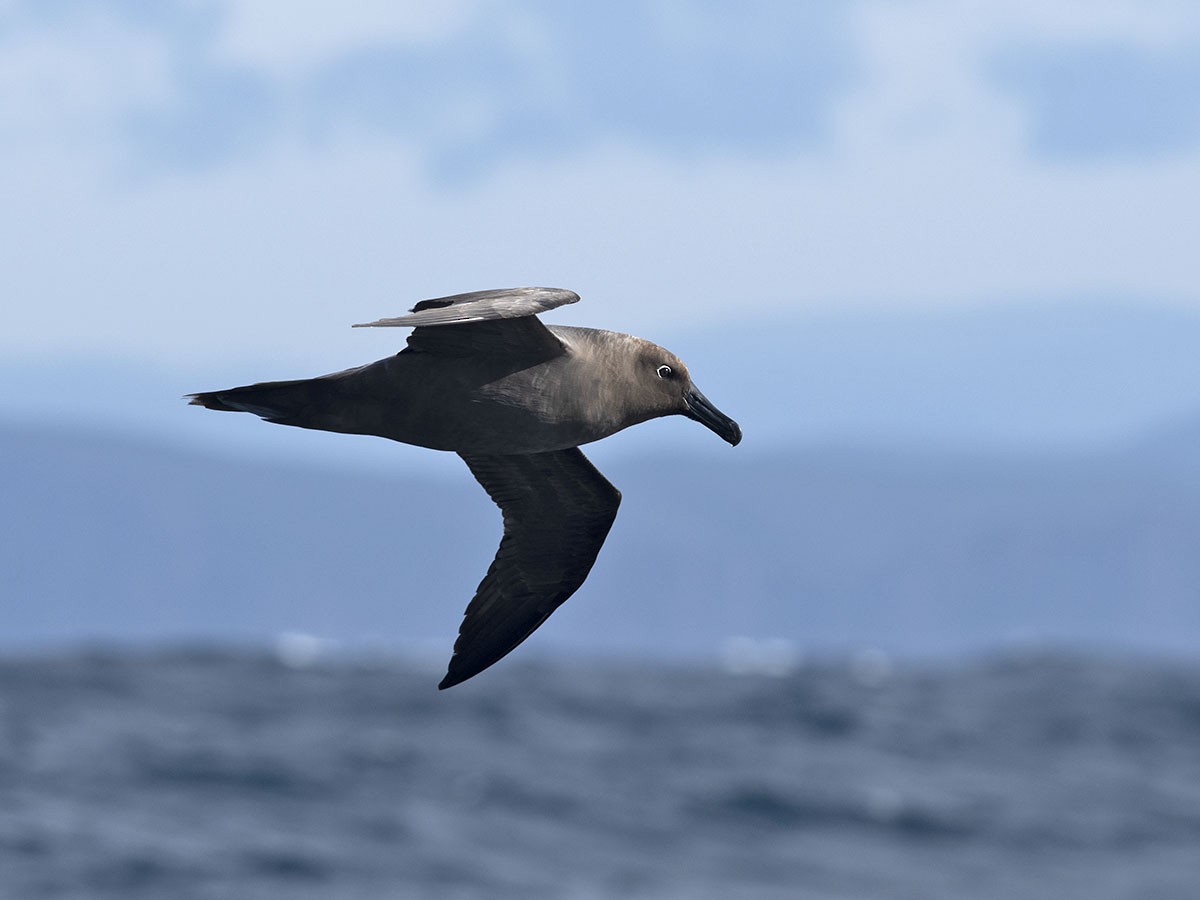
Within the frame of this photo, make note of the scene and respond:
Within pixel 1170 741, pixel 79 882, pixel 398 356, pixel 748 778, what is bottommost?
pixel 79 882

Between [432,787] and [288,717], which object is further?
[288,717]

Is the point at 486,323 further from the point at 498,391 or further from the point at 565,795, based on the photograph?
the point at 565,795

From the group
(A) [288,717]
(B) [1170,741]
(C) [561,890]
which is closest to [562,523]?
(C) [561,890]

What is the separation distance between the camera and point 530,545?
13.6 m

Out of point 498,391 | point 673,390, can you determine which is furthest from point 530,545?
point 498,391

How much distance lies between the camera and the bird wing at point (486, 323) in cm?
980

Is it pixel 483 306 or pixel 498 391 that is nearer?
pixel 483 306

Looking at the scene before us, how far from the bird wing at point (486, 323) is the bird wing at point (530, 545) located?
2.18m

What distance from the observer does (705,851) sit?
4572 centimetres

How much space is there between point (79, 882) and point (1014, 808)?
1064 inches

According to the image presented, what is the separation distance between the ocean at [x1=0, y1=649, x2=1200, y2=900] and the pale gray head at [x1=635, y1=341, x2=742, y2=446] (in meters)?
24.7

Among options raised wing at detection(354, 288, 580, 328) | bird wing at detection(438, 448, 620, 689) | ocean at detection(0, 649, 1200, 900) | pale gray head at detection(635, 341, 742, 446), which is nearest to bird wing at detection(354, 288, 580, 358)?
raised wing at detection(354, 288, 580, 328)

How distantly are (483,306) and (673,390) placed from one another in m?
1.77

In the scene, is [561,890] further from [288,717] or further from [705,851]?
[288,717]
